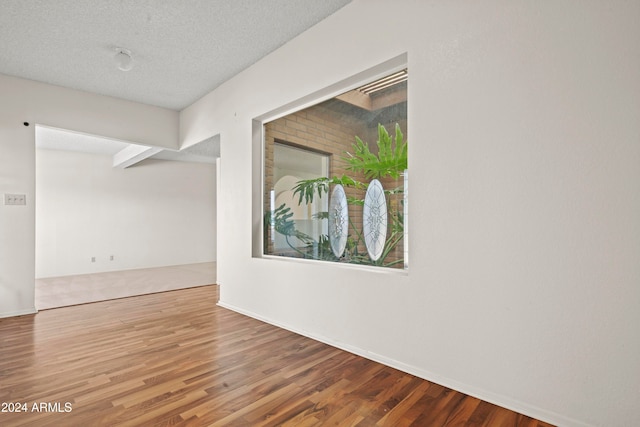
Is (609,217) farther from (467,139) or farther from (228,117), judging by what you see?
(228,117)

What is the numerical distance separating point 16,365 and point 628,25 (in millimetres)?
4049

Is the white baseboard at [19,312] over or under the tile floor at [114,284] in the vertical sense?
over

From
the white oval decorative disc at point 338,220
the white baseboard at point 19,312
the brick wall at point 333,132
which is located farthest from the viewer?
the white baseboard at point 19,312

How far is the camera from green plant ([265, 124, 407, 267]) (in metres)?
2.45

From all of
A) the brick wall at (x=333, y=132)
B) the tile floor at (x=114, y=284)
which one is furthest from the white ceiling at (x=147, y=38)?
the tile floor at (x=114, y=284)

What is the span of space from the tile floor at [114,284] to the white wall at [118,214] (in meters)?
0.45

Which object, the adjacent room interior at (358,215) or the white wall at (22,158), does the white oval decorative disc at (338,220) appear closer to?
the adjacent room interior at (358,215)

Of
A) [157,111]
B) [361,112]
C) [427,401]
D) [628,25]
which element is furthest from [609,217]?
[157,111]

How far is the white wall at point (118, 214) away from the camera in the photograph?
662cm

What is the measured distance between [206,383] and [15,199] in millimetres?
3466

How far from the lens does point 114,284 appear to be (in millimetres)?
5543

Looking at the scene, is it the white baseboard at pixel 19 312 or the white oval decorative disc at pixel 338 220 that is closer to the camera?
the white oval decorative disc at pixel 338 220

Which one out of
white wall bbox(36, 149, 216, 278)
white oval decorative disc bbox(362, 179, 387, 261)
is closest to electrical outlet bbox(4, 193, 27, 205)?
white wall bbox(36, 149, 216, 278)

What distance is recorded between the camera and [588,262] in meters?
1.53
